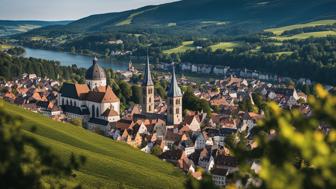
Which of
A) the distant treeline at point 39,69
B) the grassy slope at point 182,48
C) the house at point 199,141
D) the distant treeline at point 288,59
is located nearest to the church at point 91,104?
the house at point 199,141

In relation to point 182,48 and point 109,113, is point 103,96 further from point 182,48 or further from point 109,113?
point 182,48

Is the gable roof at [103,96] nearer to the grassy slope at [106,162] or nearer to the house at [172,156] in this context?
the grassy slope at [106,162]

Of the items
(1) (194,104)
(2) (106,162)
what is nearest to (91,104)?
(1) (194,104)

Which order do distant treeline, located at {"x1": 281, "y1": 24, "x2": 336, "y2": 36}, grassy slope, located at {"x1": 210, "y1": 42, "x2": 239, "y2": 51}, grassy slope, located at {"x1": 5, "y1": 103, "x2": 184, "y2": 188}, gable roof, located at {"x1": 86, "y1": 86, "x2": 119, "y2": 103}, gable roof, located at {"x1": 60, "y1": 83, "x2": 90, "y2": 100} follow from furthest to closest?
distant treeline, located at {"x1": 281, "y1": 24, "x2": 336, "y2": 36}, grassy slope, located at {"x1": 210, "y1": 42, "x2": 239, "y2": 51}, gable roof, located at {"x1": 60, "y1": 83, "x2": 90, "y2": 100}, gable roof, located at {"x1": 86, "y1": 86, "x2": 119, "y2": 103}, grassy slope, located at {"x1": 5, "y1": 103, "x2": 184, "y2": 188}

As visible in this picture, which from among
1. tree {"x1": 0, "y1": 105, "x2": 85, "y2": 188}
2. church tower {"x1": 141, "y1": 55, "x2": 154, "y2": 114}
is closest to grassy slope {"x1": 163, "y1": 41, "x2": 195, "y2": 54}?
church tower {"x1": 141, "y1": 55, "x2": 154, "y2": 114}

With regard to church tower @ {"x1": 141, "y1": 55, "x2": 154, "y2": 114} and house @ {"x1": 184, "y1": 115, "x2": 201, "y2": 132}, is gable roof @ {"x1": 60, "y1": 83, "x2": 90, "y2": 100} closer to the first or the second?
church tower @ {"x1": 141, "y1": 55, "x2": 154, "y2": 114}
